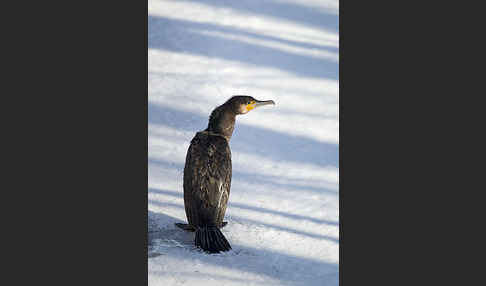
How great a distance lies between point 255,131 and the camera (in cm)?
553

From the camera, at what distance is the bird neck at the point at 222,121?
4754 millimetres

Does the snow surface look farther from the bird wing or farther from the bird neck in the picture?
the bird neck

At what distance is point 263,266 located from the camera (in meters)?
4.54

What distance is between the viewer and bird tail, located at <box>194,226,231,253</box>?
4547mm

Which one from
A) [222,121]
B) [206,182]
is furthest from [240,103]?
[206,182]

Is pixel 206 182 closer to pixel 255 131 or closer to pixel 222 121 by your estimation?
pixel 222 121

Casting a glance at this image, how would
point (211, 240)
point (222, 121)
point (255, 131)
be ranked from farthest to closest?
point (255, 131)
point (222, 121)
point (211, 240)

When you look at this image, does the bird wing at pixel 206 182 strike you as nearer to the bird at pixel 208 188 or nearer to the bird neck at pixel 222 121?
the bird at pixel 208 188

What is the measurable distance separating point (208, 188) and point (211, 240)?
0.32m

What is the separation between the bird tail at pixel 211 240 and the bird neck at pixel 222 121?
63cm

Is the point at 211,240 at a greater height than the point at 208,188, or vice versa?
the point at 208,188

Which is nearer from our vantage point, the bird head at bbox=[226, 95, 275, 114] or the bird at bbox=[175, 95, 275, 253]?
the bird at bbox=[175, 95, 275, 253]

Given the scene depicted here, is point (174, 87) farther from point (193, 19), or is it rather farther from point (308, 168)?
point (308, 168)

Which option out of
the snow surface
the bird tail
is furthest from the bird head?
the bird tail
